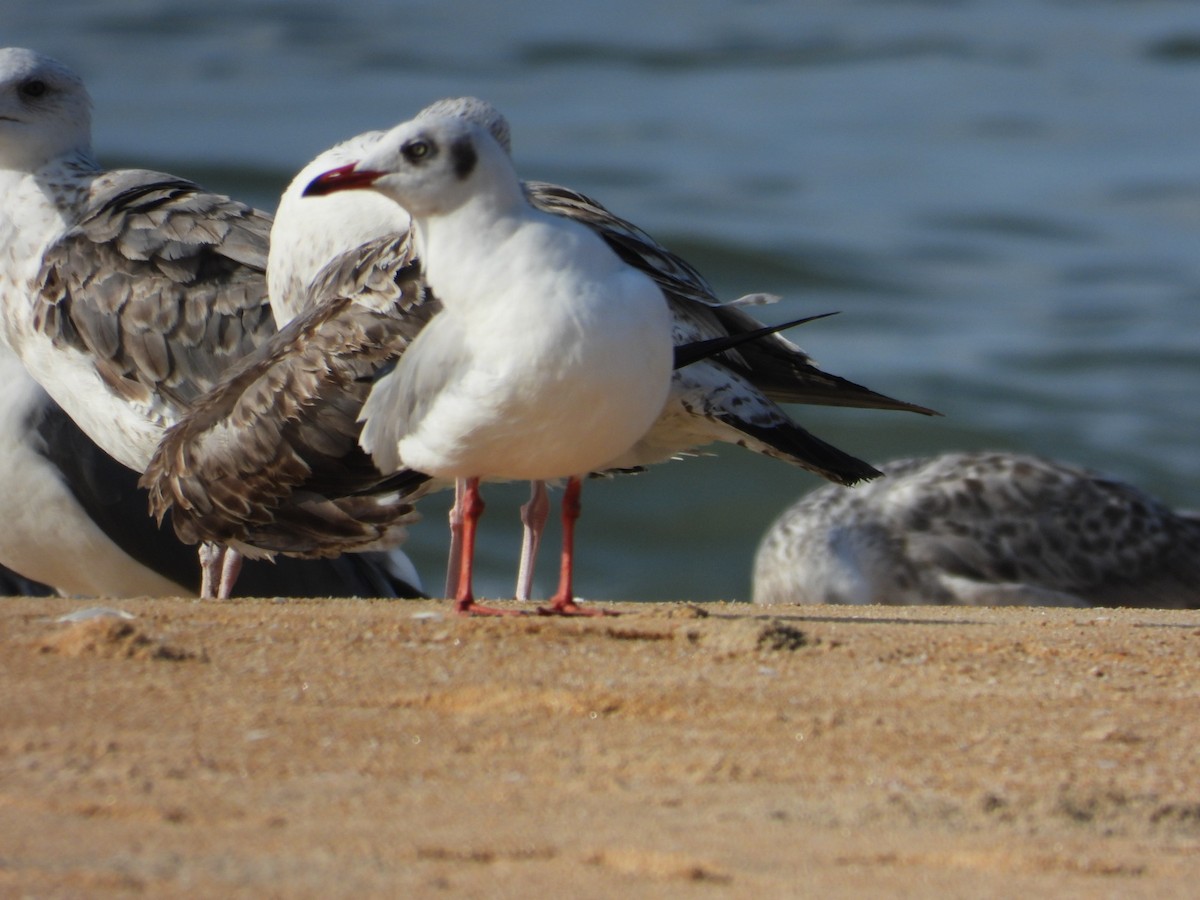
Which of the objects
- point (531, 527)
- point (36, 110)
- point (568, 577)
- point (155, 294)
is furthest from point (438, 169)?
point (36, 110)

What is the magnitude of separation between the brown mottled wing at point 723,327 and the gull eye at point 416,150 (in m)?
1.11

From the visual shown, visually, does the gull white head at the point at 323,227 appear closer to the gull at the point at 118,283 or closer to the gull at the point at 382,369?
the gull at the point at 382,369

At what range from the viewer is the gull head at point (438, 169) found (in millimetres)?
4746

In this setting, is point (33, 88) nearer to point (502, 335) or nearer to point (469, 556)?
point (469, 556)

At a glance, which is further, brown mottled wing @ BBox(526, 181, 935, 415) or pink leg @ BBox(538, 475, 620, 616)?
brown mottled wing @ BBox(526, 181, 935, 415)

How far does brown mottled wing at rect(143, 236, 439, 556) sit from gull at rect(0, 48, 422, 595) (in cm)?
113

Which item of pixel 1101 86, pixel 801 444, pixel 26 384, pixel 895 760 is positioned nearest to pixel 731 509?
pixel 26 384

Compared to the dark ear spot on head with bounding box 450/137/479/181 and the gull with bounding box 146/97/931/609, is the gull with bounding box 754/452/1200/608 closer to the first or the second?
the gull with bounding box 146/97/931/609

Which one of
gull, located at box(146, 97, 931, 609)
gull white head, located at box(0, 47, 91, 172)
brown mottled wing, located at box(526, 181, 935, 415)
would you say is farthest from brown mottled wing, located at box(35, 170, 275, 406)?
brown mottled wing, located at box(526, 181, 935, 415)

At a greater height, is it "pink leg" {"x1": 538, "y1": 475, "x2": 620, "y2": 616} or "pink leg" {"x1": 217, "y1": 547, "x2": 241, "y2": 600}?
"pink leg" {"x1": 538, "y1": 475, "x2": 620, "y2": 616}

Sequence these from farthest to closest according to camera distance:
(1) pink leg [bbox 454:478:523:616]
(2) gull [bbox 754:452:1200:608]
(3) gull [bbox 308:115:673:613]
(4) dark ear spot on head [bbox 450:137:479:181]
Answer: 1. (2) gull [bbox 754:452:1200:608]
2. (1) pink leg [bbox 454:478:523:616]
3. (4) dark ear spot on head [bbox 450:137:479:181]
4. (3) gull [bbox 308:115:673:613]

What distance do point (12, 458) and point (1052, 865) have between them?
17.3 ft

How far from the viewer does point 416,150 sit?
15.8 ft

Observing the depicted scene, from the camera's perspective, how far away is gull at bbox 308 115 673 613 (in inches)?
176
